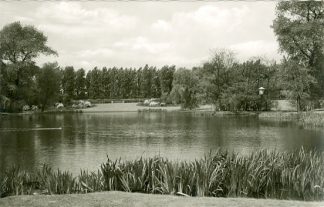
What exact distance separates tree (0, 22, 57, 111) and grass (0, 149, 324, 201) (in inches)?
192

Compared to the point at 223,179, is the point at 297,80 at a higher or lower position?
higher

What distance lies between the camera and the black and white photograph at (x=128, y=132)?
8.19 m

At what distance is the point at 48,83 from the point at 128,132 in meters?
6.12

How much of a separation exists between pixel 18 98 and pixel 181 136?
7.83 metres

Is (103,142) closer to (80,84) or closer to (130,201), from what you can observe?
(80,84)

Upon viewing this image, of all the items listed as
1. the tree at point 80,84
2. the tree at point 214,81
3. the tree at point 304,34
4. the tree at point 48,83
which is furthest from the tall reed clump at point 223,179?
the tree at point 214,81

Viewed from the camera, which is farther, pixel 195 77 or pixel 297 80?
pixel 195 77

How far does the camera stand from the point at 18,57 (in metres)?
15.2

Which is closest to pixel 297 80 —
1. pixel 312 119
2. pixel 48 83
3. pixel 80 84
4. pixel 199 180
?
pixel 312 119

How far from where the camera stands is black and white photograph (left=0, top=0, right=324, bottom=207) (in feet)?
26.9

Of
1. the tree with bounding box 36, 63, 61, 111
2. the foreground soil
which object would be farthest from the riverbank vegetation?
the foreground soil

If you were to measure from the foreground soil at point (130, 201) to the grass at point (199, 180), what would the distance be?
1.81 ft

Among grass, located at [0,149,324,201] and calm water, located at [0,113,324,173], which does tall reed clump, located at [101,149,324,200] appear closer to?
grass, located at [0,149,324,201]

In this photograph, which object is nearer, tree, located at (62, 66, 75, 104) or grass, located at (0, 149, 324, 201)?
grass, located at (0, 149, 324, 201)
